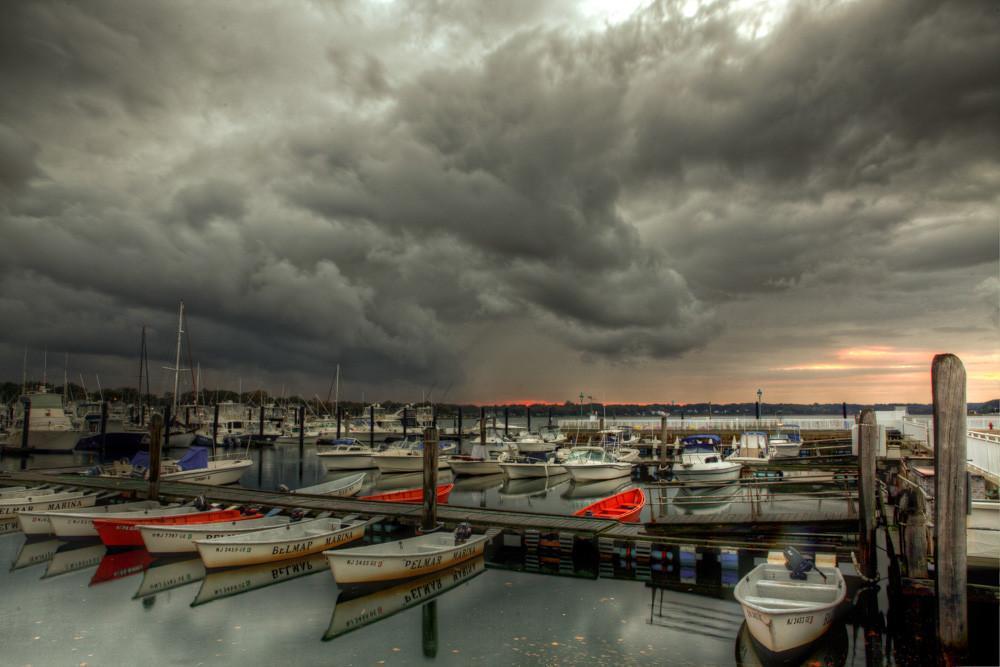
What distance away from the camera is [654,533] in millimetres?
19984

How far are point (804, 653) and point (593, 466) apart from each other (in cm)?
3180

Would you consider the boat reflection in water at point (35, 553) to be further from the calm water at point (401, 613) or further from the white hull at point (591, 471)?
the white hull at point (591, 471)

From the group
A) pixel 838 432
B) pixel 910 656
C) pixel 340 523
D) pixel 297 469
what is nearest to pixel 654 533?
pixel 910 656

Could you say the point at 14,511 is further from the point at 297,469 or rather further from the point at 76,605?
the point at 297,469

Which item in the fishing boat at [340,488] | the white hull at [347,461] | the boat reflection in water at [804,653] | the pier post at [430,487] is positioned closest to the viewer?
the boat reflection in water at [804,653]

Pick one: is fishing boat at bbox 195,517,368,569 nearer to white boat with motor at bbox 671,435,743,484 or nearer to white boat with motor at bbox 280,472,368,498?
white boat with motor at bbox 280,472,368,498

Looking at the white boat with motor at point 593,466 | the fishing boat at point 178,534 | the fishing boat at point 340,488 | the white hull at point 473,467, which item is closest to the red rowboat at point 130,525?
the fishing boat at point 178,534

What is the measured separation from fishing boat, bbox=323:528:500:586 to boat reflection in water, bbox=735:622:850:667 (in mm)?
8921

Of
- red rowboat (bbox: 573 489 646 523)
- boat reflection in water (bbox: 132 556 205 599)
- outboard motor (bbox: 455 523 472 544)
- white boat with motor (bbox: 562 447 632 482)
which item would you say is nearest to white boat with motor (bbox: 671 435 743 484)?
white boat with motor (bbox: 562 447 632 482)

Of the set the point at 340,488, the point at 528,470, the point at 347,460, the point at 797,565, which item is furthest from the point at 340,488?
the point at 347,460

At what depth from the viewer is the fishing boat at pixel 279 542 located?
760 inches

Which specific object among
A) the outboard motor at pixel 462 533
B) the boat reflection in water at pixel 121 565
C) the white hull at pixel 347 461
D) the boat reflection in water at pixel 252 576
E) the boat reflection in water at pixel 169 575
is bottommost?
the white hull at pixel 347 461

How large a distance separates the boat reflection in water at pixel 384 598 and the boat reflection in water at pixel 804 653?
8.35 meters

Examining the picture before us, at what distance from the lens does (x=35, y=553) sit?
2227cm
